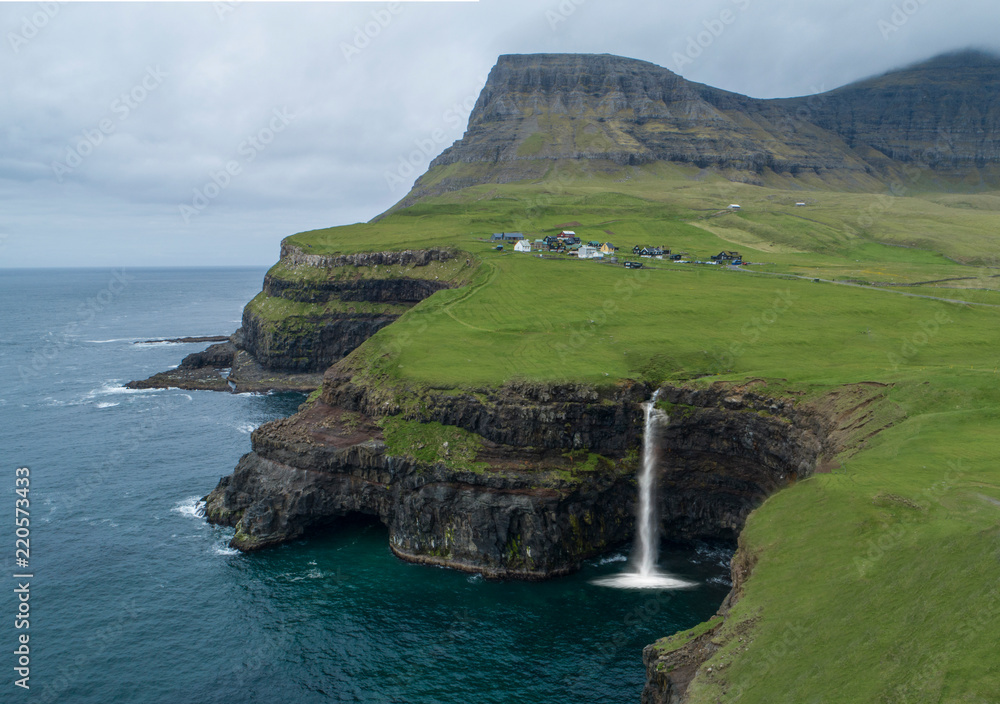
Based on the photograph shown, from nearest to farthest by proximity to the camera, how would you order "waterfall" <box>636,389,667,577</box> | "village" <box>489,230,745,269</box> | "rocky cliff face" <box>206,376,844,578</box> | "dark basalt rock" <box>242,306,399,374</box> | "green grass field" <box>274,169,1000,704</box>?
1. "green grass field" <box>274,169,1000,704</box>
2. "rocky cliff face" <box>206,376,844,578</box>
3. "waterfall" <box>636,389,667,577</box>
4. "dark basalt rock" <box>242,306,399,374</box>
5. "village" <box>489,230,745,269</box>

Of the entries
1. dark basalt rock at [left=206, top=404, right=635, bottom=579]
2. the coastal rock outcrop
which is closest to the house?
the coastal rock outcrop

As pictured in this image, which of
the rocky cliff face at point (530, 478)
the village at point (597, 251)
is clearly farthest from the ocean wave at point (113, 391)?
the village at point (597, 251)

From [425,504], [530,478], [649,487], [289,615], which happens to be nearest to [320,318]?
[425,504]

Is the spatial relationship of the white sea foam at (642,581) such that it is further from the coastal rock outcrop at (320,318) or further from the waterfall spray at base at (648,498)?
the coastal rock outcrop at (320,318)

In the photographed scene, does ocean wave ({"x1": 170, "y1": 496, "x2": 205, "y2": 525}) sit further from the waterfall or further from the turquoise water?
the waterfall

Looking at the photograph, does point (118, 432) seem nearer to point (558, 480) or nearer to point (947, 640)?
point (558, 480)

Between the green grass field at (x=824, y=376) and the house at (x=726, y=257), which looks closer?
the green grass field at (x=824, y=376)

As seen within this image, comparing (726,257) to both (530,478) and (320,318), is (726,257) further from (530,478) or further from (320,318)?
(530,478)
